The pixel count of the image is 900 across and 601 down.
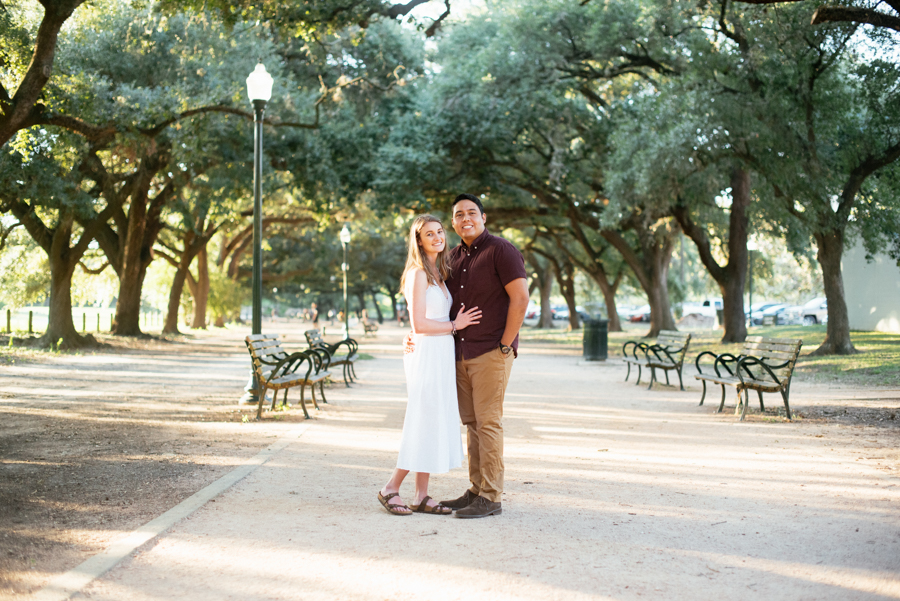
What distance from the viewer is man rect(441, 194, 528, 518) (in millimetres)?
4875

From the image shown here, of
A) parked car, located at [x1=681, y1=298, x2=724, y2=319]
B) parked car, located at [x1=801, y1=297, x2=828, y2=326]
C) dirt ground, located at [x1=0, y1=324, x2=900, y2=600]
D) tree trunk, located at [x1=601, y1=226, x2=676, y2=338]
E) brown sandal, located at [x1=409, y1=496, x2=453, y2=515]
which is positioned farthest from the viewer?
parked car, located at [x1=681, y1=298, x2=724, y2=319]

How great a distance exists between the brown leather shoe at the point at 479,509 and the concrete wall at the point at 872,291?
25.3m

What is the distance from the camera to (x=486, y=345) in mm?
4922

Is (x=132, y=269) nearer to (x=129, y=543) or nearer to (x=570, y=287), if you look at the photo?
(x=129, y=543)

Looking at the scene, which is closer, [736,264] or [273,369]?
[273,369]

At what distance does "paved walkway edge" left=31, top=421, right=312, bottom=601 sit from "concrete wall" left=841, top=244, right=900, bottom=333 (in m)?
25.7

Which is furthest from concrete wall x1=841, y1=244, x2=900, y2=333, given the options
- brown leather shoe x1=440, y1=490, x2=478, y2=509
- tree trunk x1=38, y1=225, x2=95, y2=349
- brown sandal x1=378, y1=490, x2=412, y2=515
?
brown sandal x1=378, y1=490, x2=412, y2=515

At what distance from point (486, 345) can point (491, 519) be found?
110cm

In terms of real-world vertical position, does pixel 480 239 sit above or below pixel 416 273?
above

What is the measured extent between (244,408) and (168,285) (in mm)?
32007

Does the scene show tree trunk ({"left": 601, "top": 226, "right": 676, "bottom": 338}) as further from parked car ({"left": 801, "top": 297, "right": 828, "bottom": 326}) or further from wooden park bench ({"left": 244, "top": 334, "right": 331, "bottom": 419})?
wooden park bench ({"left": 244, "top": 334, "right": 331, "bottom": 419})

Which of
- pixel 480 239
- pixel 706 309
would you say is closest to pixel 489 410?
pixel 480 239

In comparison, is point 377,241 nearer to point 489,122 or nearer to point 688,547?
point 489,122

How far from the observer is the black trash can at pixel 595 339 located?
20.2 m
